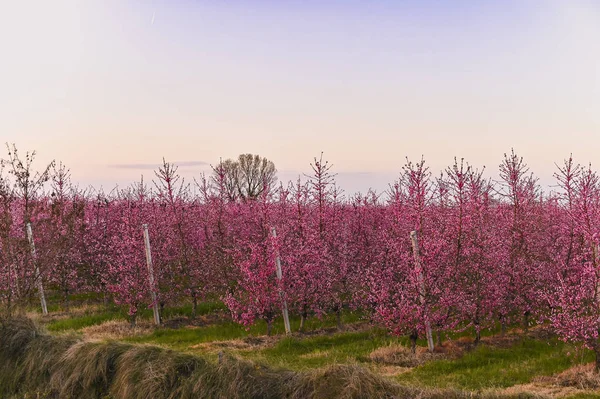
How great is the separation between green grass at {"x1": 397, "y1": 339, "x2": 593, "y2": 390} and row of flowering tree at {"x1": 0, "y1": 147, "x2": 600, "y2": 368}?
0.65 meters

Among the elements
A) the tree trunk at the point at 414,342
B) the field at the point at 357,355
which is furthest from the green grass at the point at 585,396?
the tree trunk at the point at 414,342

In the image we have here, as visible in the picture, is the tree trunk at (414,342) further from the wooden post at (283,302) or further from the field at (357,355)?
the wooden post at (283,302)

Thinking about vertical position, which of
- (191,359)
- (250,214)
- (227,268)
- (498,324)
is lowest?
(498,324)

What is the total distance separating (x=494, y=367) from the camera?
8758mm

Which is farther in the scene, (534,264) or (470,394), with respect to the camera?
(534,264)

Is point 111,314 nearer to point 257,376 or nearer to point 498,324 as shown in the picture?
point 257,376

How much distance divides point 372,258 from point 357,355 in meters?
4.83

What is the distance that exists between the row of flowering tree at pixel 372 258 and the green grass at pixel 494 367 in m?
0.65

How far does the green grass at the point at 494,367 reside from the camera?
26.3 ft

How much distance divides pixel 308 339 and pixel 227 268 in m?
3.85

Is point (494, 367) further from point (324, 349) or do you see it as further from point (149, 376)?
point (149, 376)

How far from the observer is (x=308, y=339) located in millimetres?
11188

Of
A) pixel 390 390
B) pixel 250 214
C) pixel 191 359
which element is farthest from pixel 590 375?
pixel 250 214

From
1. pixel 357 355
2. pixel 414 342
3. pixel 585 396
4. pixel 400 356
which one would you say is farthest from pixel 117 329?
pixel 585 396
